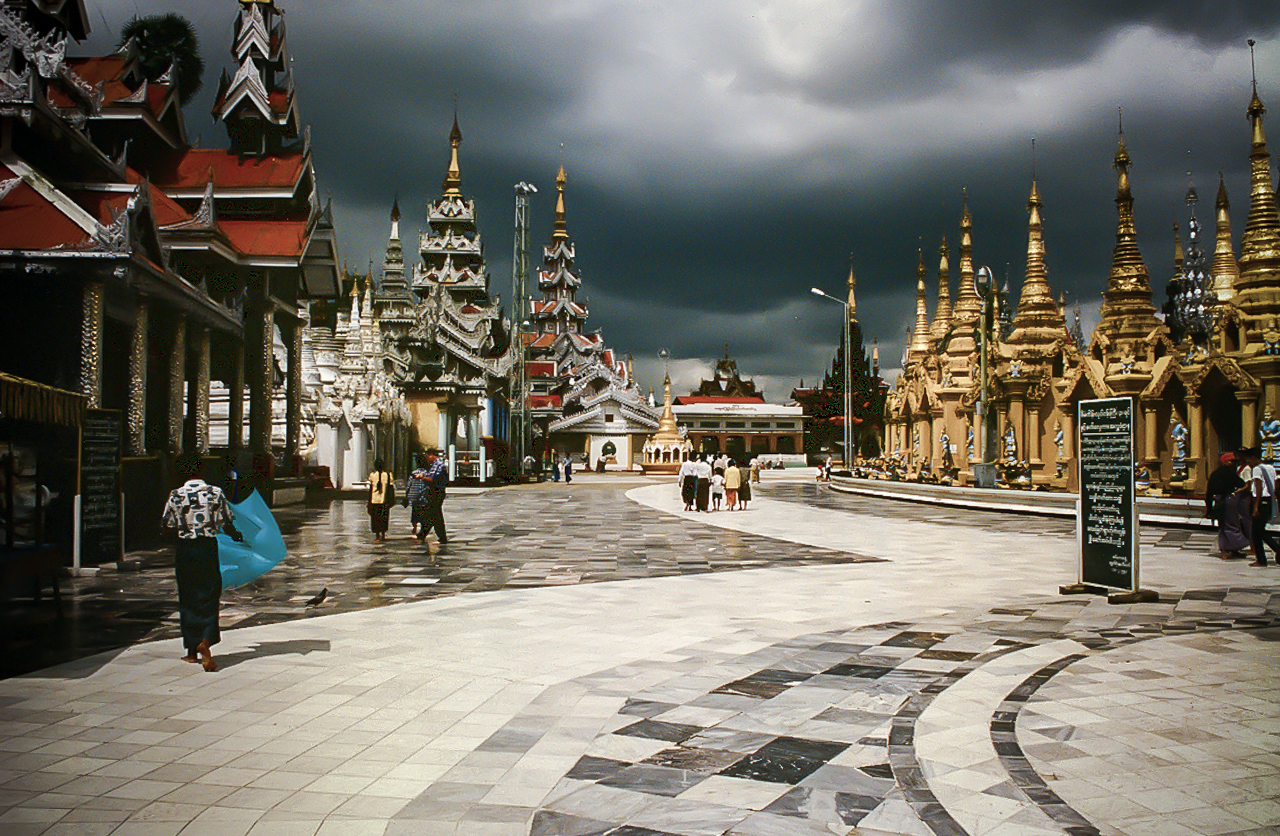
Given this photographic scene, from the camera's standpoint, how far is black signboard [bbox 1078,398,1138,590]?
948cm

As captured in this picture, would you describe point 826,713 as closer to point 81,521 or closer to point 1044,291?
point 81,521

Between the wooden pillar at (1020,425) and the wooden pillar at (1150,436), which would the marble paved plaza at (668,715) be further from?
the wooden pillar at (1020,425)

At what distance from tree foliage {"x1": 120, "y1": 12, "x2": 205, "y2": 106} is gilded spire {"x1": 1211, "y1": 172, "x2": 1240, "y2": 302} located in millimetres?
34687

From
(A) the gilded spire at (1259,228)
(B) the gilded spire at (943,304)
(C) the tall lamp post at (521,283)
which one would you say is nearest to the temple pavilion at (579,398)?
(C) the tall lamp post at (521,283)

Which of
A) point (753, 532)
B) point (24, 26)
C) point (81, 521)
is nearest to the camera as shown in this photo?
point (81, 521)

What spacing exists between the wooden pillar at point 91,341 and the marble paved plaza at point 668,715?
4.49m

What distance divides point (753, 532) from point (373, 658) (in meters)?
12.4

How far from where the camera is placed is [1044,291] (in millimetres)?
33500

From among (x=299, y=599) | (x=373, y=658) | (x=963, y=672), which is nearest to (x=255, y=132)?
(x=299, y=599)

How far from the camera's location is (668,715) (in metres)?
5.61

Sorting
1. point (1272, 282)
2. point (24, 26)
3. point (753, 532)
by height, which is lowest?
point (753, 532)

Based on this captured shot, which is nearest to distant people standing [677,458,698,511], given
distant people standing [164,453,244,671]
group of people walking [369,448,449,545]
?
group of people walking [369,448,449,545]

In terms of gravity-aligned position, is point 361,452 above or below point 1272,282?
below

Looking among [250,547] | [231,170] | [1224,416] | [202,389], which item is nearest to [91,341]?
[202,389]
